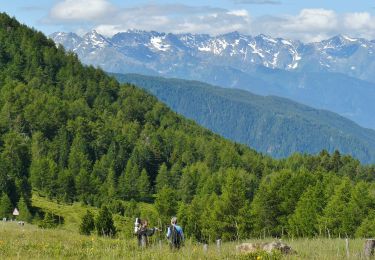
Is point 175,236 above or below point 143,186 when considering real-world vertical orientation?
above

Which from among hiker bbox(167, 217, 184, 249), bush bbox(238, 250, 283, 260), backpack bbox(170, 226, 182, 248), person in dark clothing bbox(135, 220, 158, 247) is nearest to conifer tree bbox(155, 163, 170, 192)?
person in dark clothing bbox(135, 220, 158, 247)

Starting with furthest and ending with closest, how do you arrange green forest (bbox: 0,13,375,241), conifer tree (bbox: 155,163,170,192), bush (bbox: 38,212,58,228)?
conifer tree (bbox: 155,163,170,192) < green forest (bbox: 0,13,375,241) < bush (bbox: 38,212,58,228)

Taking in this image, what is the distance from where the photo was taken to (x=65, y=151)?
17825 centimetres

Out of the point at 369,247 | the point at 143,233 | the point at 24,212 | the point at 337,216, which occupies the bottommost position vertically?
the point at 24,212

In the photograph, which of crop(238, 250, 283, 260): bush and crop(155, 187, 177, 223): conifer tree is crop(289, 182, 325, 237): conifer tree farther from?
crop(238, 250, 283, 260): bush

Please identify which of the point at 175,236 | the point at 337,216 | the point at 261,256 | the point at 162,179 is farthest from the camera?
the point at 162,179

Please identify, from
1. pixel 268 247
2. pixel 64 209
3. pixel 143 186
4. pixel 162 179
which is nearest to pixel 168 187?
pixel 64 209

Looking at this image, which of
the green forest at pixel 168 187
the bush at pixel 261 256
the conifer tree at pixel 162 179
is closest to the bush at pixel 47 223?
the green forest at pixel 168 187

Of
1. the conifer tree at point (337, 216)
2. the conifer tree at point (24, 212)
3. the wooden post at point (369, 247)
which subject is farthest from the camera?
the conifer tree at point (24, 212)

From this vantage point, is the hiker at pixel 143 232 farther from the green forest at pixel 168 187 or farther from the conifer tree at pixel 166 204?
the conifer tree at pixel 166 204

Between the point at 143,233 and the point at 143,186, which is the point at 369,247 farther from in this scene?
the point at 143,186

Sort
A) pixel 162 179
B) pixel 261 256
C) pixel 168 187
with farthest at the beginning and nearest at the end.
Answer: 1. pixel 162 179
2. pixel 168 187
3. pixel 261 256

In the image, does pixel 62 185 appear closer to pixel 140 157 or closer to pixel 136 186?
pixel 136 186

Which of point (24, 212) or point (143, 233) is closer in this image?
point (143, 233)
